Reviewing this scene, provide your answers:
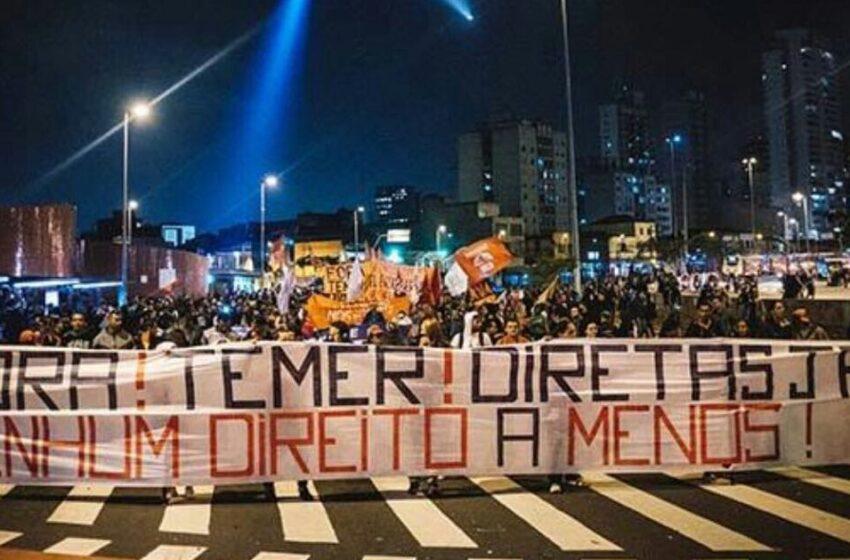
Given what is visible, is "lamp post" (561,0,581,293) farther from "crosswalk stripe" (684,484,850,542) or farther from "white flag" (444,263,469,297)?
"crosswalk stripe" (684,484,850,542)

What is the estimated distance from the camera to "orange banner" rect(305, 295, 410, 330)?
67.1 feet

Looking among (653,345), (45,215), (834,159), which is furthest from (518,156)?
(653,345)

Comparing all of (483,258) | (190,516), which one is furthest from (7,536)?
(483,258)

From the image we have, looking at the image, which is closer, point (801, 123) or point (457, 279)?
point (457, 279)

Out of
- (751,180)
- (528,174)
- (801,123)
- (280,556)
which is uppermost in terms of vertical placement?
(801,123)

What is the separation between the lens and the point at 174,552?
8.03m

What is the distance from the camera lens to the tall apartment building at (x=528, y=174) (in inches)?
5610

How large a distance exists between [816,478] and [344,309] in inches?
482

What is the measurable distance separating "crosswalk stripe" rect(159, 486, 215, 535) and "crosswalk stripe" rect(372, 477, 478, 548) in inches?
73.5

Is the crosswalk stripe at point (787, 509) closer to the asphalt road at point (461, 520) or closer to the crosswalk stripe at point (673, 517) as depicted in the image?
the asphalt road at point (461, 520)

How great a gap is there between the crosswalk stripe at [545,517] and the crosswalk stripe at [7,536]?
15.6 ft

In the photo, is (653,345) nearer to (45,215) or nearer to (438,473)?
(438,473)

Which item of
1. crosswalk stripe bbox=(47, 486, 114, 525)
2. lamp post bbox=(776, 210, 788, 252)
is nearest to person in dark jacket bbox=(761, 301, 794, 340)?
crosswalk stripe bbox=(47, 486, 114, 525)

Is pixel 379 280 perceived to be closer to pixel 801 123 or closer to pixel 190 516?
pixel 190 516
